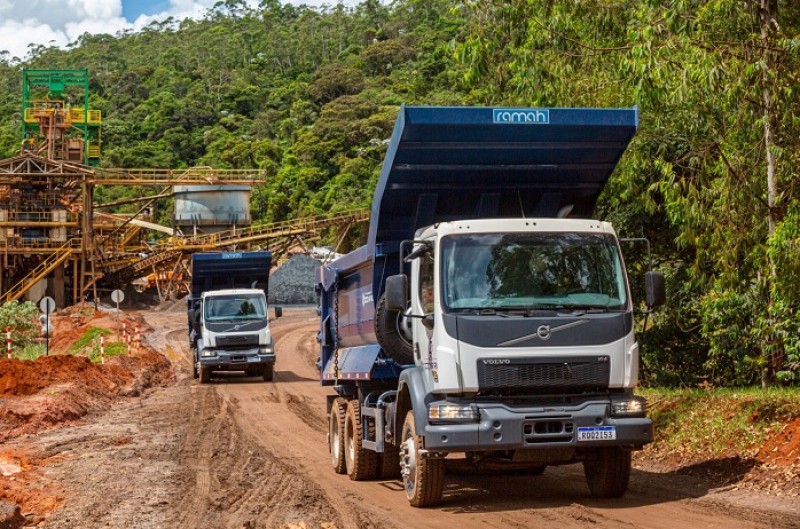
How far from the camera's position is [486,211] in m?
12.0

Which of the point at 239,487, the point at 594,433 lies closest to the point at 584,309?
the point at 594,433

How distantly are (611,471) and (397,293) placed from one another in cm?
282

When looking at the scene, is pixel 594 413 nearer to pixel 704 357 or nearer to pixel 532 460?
pixel 532 460

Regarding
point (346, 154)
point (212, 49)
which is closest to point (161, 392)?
point (346, 154)

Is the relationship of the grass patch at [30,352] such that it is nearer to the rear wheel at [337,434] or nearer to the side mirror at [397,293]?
the rear wheel at [337,434]

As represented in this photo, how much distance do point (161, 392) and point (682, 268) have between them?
16429 millimetres

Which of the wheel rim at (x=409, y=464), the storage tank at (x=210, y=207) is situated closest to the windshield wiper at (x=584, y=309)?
the wheel rim at (x=409, y=464)

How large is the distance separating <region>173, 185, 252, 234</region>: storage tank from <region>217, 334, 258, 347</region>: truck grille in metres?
42.5

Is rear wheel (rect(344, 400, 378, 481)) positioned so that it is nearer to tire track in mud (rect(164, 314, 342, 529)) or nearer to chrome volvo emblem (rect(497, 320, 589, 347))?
tire track in mud (rect(164, 314, 342, 529))

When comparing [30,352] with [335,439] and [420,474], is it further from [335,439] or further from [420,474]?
[420,474]

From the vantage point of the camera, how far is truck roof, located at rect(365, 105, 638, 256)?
36.2 ft

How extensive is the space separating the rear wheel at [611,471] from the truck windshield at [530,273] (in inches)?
60.1

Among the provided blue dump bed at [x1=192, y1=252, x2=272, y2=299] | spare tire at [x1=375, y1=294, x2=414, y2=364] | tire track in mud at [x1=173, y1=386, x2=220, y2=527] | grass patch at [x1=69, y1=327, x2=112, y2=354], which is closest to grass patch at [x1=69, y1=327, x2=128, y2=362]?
grass patch at [x1=69, y1=327, x2=112, y2=354]

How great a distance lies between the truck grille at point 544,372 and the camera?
9773 millimetres
